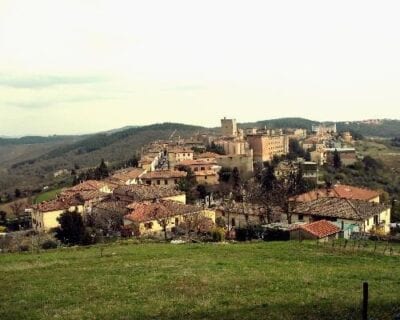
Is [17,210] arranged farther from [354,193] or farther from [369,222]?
[369,222]

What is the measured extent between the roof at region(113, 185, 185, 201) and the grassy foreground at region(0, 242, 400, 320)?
125 ft

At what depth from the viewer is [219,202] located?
75.8m

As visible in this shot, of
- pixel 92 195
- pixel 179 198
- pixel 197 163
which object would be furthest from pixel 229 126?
pixel 92 195

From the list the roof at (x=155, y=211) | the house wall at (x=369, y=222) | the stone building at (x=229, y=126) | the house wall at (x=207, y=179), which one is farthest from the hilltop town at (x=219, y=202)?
the stone building at (x=229, y=126)

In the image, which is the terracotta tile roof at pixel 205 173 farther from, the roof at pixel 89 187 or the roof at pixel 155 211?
the roof at pixel 155 211

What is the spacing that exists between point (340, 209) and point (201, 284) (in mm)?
33482

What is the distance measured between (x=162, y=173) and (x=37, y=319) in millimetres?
78773

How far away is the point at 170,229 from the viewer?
54031 mm

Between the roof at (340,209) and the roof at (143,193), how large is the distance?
965 inches

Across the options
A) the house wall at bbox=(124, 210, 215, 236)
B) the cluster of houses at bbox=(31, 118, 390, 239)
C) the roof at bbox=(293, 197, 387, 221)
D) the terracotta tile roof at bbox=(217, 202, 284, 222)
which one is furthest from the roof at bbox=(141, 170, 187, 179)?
the roof at bbox=(293, 197, 387, 221)

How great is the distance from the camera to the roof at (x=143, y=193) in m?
70.6

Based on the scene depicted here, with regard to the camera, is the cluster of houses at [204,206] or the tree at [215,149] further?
the tree at [215,149]

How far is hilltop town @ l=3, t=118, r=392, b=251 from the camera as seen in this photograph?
48906 mm

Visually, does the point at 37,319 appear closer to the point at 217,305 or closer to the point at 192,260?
the point at 217,305
